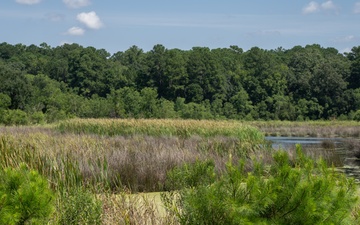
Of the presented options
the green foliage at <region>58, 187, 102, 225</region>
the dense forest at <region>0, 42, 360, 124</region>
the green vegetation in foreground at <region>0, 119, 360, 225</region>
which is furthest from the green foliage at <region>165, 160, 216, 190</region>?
the dense forest at <region>0, 42, 360, 124</region>

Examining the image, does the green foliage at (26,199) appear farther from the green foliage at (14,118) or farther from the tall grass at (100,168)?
the green foliage at (14,118)

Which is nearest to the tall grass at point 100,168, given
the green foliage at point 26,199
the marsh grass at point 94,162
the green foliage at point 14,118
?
the marsh grass at point 94,162

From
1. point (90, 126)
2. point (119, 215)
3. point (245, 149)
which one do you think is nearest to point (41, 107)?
point (90, 126)

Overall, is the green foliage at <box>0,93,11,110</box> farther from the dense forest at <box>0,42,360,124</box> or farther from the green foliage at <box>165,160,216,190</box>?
the green foliage at <box>165,160,216,190</box>

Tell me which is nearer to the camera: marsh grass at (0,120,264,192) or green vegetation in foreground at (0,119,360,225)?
green vegetation in foreground at (0,119,360,225)

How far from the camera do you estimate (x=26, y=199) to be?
4973 mm

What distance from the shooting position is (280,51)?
12675 centimetres

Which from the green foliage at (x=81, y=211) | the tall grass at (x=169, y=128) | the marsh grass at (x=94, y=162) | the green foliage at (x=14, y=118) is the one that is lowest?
the green foliage at (x=14, y=118)

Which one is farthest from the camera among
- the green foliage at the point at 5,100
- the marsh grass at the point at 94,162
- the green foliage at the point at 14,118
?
the green foliage at the point at 5,100

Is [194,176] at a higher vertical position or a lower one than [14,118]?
higher

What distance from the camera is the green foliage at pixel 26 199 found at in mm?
4932

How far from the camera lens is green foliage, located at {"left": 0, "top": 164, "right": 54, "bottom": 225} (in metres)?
4.93

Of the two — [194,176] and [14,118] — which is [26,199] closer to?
[194,176]

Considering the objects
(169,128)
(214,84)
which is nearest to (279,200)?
(169,128)
